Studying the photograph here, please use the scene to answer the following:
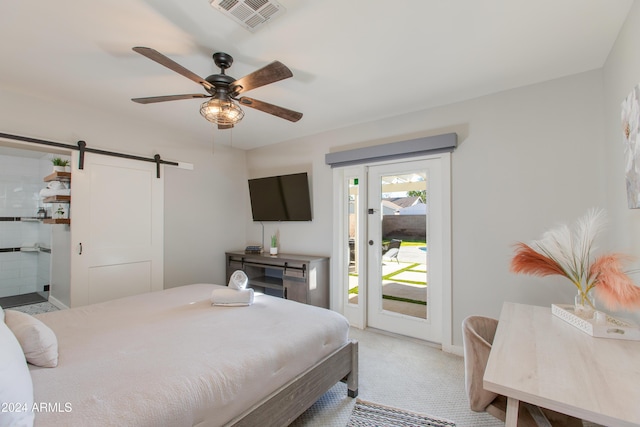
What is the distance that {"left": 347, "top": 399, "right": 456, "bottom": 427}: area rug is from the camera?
1.80 meters

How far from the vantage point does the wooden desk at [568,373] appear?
84 centimetres

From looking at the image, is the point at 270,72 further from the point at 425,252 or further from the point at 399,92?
the point at 425,252

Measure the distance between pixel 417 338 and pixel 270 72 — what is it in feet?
9.40

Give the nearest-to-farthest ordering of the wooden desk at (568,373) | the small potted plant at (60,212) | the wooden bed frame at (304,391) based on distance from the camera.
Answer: the wooden desk at (568,373), the wooden bed frame at (304,391), the small potted plant at (60,212)

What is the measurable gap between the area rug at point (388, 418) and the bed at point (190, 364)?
0.18m

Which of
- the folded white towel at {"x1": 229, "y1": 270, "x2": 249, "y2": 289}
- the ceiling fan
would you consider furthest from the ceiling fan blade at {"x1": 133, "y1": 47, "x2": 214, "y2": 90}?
the folded white towel at {"x1": 229, "y1": 270, "x2": 249, "y2": 289}

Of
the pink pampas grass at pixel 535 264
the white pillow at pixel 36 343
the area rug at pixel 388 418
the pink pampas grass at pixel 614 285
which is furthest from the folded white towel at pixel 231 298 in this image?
the pink pampas grass at pixel 614 285

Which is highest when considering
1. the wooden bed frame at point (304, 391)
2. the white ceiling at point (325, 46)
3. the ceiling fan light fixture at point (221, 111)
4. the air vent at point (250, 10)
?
the white ceiling at point (325, 46)

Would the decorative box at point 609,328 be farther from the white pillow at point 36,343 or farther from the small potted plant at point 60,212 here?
the small potted plant at point 60,212

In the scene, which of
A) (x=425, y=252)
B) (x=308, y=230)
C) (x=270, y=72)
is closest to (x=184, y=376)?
(x=270, y=72)

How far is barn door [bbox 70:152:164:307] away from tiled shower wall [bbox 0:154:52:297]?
7.41 feet

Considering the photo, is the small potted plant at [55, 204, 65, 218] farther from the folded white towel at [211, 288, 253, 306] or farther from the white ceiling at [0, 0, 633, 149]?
the folded white towel at [211, 288, 253, 306]

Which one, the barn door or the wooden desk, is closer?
the wooden desk

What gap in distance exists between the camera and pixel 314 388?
172 centimetres
